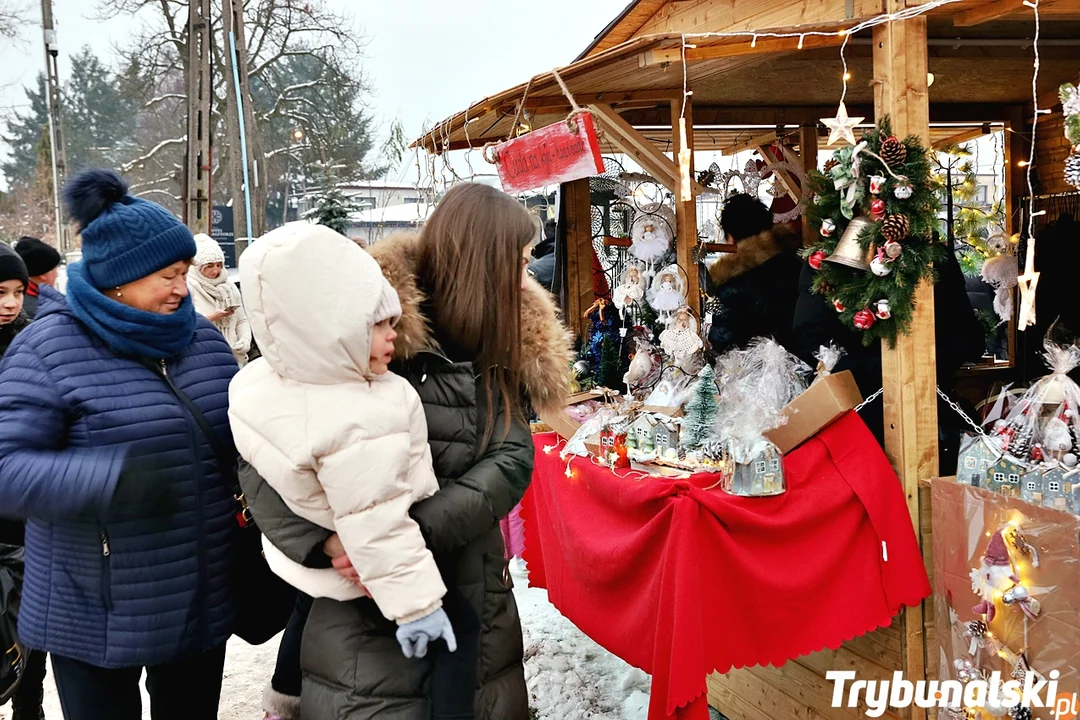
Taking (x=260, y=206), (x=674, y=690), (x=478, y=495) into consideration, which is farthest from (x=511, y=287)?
(x=260, y=206)

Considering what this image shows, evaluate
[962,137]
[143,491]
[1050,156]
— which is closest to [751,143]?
[962,137]

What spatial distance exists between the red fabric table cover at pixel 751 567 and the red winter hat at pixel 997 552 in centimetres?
36

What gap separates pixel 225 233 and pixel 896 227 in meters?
12.6

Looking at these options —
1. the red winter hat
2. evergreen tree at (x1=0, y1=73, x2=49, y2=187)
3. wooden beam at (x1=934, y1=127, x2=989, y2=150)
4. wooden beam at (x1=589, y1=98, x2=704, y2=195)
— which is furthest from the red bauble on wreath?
evergreen tree at (x1=0, y1=73, x2=49, y2=187)

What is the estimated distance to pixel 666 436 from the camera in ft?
11.3

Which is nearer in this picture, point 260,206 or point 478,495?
point 478,495

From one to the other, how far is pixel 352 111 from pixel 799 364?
925 inches

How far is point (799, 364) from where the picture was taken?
3584 millimetres

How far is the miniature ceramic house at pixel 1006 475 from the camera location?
9.19ft

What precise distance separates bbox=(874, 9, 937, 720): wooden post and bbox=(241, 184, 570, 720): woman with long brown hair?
5.10 feet

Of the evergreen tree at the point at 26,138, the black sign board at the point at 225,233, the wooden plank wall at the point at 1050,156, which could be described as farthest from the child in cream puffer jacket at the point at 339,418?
the evergreen tree at the point at 26,138

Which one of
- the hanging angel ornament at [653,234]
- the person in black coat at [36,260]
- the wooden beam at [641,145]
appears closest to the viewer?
the wooden beam at [641,145]

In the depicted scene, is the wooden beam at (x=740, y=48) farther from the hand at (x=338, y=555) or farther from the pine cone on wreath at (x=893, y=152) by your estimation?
the hand at (x=338, y=555)

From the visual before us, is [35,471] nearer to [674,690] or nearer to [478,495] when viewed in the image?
[478,495]
